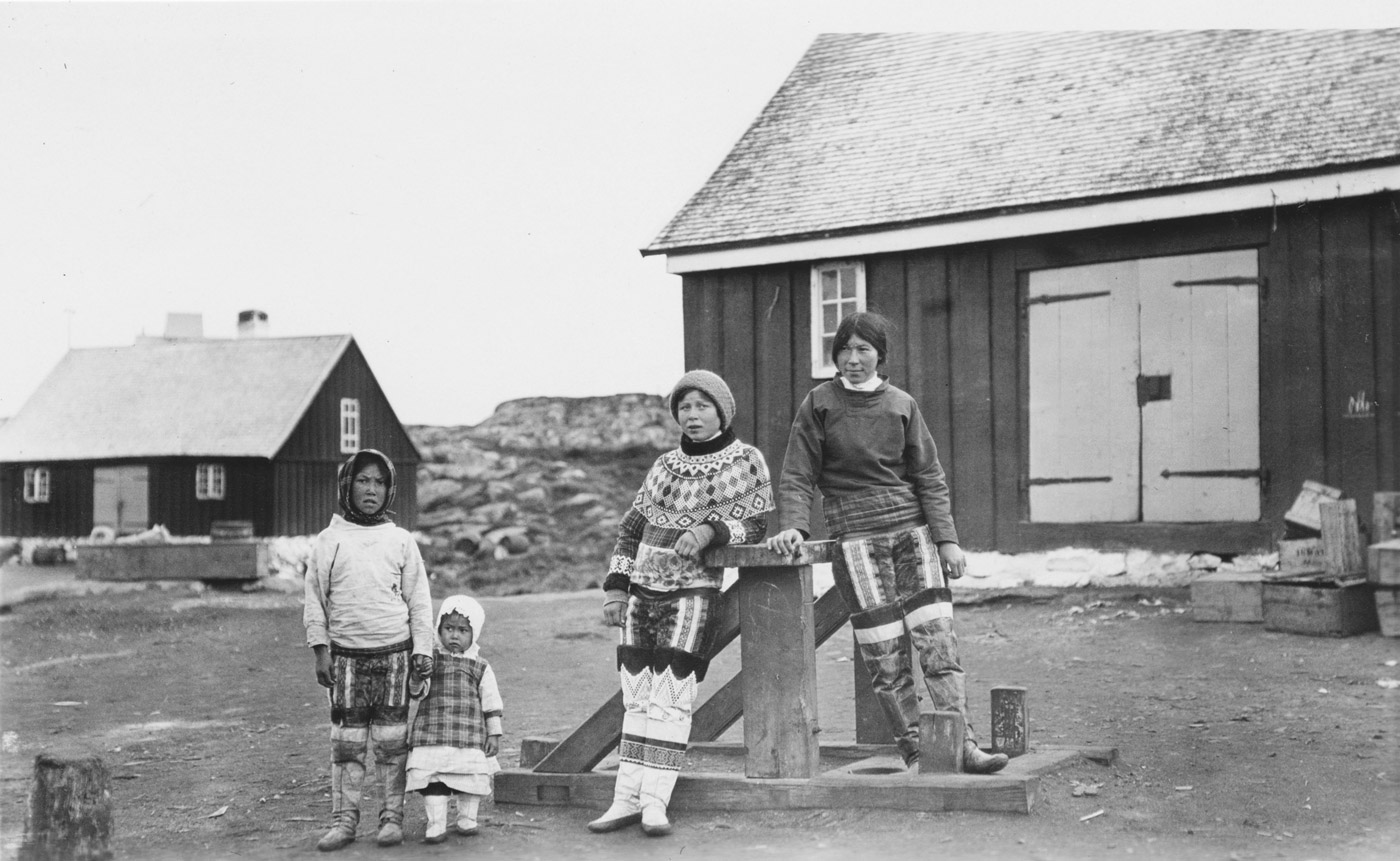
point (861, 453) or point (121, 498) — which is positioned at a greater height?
point (861, 453)

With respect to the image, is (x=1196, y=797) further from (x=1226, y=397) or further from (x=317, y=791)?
(x=1226, y=397)

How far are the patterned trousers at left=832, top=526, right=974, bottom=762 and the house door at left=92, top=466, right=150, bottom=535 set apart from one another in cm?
2488

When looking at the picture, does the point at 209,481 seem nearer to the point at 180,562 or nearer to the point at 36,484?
the point at 36,484

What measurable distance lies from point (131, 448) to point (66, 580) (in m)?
3.89

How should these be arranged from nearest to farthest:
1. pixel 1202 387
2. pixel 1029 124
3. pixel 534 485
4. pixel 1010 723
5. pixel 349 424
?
pixel 1010 723 → pixel 1202 387 → pixel 1029 124 → pixel 349 424 → pixel 534 485

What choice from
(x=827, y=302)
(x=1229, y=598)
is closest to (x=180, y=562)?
(x=827, y=302)

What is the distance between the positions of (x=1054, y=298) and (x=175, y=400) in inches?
845

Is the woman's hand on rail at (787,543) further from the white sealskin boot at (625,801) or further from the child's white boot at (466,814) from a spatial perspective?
the child's white boot at (466,814)

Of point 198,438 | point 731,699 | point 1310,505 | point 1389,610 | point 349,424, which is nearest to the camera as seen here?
point 731,699

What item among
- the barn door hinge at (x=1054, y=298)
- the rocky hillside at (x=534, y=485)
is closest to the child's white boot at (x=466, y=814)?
the barn door hinge at (x=1054, y=298)

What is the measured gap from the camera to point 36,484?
28.3 m

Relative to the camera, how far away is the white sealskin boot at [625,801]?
497cm

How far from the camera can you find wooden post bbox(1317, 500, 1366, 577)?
920cm

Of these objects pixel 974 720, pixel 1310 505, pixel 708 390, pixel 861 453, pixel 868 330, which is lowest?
pixel 974 720
